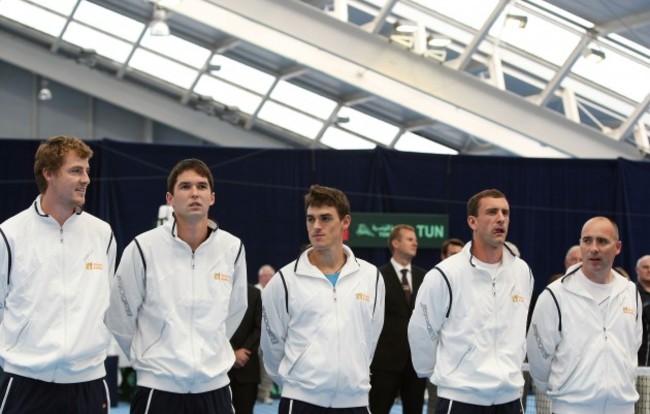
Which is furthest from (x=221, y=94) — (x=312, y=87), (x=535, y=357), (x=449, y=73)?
(x=535, y=357)

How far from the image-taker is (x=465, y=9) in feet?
50.2

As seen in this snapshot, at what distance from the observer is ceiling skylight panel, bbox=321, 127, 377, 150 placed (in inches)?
931

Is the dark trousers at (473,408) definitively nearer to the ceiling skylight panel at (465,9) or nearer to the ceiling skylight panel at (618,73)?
the ceiling skylight panel at (465,9)

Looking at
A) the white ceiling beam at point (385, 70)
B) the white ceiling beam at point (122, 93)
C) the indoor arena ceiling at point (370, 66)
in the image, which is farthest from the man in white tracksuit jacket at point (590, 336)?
the white ceiling beam at point (122, 93)

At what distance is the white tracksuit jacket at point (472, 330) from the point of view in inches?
226

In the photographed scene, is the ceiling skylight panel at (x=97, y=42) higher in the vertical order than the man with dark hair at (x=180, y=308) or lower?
higher

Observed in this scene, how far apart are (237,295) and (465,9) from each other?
1052cm

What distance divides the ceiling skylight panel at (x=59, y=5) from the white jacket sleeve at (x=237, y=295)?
16.7 metres

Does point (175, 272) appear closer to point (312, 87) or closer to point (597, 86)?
point (597, 86)

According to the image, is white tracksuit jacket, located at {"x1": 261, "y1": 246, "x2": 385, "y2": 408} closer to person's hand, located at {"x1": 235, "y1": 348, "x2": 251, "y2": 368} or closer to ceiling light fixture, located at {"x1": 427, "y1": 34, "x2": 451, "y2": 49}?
person's hand, located at {"x1": 235, "y1": 348, "x2": 251, "y2": 368}

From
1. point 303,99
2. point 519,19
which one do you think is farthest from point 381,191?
point 303,99

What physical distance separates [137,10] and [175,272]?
15.9 m

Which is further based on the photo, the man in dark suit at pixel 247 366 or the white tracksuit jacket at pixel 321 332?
the man in dark suit at pixel 247 366

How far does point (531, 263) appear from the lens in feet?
48.6
